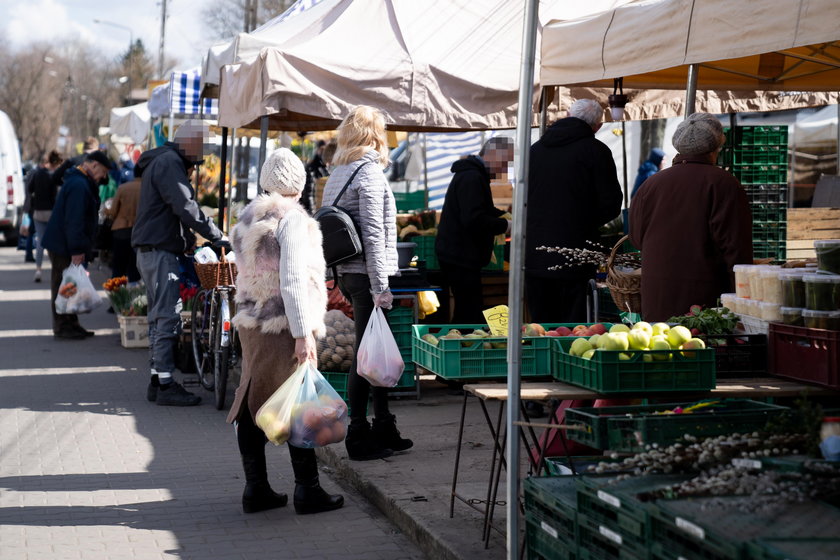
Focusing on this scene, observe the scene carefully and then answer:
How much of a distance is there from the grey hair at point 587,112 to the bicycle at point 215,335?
3295 mm

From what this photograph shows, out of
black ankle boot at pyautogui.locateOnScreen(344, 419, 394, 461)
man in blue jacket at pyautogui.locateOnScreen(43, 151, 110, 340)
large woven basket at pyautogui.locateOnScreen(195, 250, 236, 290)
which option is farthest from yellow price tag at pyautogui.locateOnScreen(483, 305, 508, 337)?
man in blue jacket at pyautogui.locateOnScreen(43, 151, 110, 340)

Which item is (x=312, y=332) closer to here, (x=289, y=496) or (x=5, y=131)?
(x=289, y=496)

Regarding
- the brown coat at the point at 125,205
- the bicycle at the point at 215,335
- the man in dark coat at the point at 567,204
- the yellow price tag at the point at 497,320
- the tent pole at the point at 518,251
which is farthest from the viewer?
the brown coat at the point at 125,205

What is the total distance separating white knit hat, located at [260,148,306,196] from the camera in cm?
615

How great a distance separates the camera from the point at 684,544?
10.5 feet

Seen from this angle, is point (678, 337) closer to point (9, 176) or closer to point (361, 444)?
point (361, 444)

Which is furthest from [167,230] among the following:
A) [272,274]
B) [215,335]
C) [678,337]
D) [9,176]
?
[9,176]

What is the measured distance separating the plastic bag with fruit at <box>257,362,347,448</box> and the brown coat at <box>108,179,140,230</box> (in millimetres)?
8892

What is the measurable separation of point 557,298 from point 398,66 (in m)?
2.86

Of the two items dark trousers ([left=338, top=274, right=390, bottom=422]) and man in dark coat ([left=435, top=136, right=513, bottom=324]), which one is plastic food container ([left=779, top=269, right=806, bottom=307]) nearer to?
dark trousers ([left=338, top=274, right=390, bottom=422])

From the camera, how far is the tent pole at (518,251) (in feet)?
13.7

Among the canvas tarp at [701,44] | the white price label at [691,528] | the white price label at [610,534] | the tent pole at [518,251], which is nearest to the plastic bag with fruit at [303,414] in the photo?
the tent pole at [518,251]

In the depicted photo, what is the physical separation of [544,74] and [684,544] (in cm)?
510

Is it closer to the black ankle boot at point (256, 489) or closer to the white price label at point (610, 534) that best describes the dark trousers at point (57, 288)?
the black ankle boot at point (256, 489)
